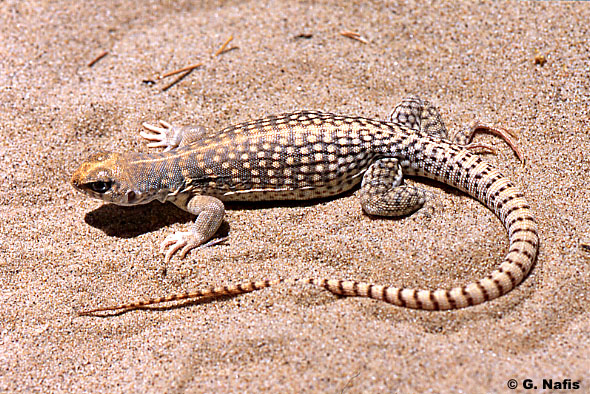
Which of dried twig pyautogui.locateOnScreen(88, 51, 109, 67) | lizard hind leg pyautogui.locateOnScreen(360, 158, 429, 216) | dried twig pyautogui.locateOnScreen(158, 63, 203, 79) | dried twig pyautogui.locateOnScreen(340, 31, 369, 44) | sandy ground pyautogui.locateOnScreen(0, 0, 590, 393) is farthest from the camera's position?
dried twig pyautogui.locateOnScreen(88, 51, 109, 67)

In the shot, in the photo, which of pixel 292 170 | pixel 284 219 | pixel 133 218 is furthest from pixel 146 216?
pixel 292 170

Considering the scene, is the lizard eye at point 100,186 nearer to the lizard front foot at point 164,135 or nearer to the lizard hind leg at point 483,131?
the lizard front foot at point 164,135

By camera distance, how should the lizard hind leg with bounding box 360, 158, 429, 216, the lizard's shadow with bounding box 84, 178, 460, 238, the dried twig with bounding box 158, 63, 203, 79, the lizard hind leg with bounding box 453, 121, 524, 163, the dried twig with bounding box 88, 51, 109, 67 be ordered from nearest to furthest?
the lizard hind leg with bounding box 360, 158, 429, 216
the lizard's shadow with bounding box 84, 178, 460, 238
the lizard hind leg with bounding box 453, 121, 524, 163
the dried twig with bounding box 158, 63, 203, 79
the dried twig with bounding box 88, 51, 109, 67

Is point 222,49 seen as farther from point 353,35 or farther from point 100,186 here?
point 100,186

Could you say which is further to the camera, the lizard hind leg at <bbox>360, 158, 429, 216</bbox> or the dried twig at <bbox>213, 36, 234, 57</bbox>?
the dried twig at <bbox>213, 36, 234, 57</bbox>

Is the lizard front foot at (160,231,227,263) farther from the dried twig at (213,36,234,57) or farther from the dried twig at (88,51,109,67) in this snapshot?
the dried twig at (88,51,109,67)

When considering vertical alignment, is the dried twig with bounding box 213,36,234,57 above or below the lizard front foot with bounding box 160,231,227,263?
above

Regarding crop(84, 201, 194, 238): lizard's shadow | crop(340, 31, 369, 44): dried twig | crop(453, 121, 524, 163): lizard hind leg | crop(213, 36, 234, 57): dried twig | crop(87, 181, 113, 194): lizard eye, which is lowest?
crop(84, 201, 194, 238): lizard's shadow

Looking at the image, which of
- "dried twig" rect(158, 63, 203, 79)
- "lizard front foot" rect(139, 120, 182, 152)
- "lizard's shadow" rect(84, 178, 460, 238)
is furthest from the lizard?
"dried twig" rect(158, 63, 203, 79)

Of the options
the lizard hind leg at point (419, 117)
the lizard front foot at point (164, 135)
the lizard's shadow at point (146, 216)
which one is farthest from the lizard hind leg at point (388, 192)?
the lizard front foot at point (164, 135)
